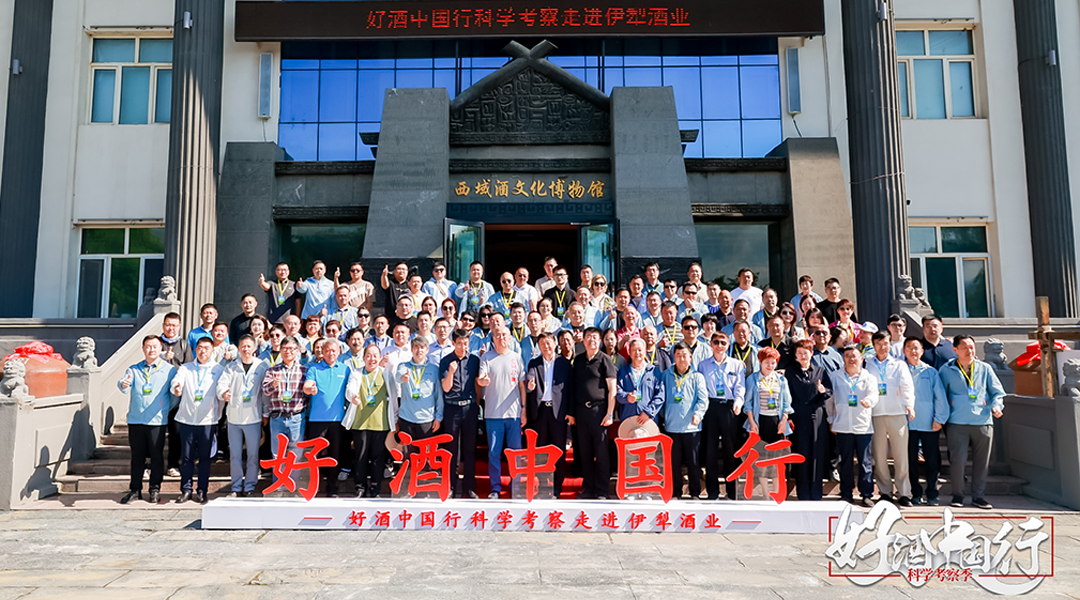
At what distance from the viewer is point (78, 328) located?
40.3 ft

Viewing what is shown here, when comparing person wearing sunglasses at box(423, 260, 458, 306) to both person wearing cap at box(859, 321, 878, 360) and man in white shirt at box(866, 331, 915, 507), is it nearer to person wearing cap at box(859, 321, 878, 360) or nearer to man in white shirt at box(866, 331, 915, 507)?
person wearing cap at box(859, 321, 878, 360)

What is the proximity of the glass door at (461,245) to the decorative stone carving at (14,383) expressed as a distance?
6686mm

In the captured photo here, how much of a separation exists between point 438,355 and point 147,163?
36.2 ft

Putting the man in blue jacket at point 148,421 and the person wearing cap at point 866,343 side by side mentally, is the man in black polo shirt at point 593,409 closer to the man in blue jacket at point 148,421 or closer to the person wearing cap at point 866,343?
the person wearing cap at point 866,343

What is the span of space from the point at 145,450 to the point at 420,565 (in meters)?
3.86

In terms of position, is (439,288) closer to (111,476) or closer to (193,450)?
(193,450)

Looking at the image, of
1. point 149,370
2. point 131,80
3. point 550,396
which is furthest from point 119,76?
point 550,396

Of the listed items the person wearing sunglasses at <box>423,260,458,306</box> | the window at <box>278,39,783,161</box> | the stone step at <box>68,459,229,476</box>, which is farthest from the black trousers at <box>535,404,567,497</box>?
the window at <box>278,39,783,161</box>

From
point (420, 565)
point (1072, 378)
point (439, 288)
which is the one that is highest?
point (439, 288)

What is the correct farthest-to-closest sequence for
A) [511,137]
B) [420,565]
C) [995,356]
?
1. [511,137]
2. [995,356]
3. [420,565]

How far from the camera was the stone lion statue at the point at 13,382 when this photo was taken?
695cm

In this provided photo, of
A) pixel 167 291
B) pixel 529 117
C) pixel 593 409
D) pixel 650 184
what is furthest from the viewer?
pixel 529 117

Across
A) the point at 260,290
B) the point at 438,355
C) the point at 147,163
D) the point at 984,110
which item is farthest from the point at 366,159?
the point at 984,110

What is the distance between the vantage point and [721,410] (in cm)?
682
